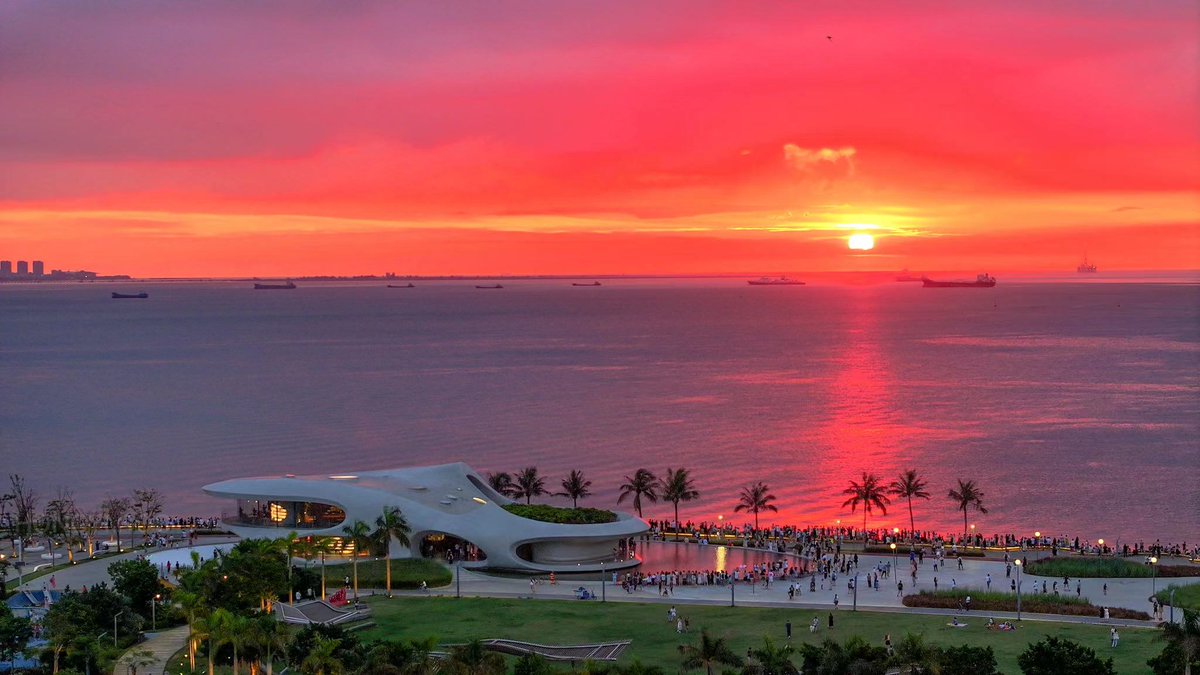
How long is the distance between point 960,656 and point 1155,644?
34.7 ft

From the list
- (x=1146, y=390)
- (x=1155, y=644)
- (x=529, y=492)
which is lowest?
(x=1155, y=644)

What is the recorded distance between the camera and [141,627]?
5144 centimetres

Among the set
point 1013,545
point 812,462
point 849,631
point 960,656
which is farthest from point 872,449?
point 960,656

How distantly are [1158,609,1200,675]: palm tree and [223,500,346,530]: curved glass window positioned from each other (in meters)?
41.2

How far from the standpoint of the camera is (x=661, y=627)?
52.0 meters

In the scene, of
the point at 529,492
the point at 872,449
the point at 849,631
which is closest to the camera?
the point at 849,631

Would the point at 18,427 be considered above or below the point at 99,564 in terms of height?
above

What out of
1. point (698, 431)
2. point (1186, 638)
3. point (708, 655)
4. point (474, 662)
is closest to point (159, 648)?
point (474, 662)

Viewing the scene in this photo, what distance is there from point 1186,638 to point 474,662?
2246cm

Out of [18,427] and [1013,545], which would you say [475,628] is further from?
[18,427]

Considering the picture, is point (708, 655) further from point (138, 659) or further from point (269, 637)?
point (138, 659)

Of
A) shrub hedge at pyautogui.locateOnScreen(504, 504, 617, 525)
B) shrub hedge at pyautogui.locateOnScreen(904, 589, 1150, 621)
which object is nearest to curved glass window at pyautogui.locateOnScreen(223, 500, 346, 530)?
shrub hedge at pyautogui.locateOnScreen(504, 504, 617, 525)

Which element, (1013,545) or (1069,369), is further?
(1069,369)

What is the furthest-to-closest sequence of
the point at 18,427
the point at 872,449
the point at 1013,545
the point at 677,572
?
the point at 18,427
the point at 872,449
the point at 1013,545
the point at 677,572
